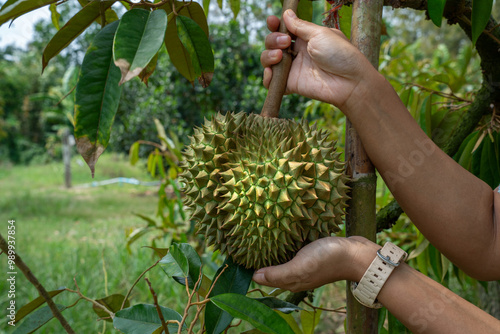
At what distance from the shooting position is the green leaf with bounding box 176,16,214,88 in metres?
0.90

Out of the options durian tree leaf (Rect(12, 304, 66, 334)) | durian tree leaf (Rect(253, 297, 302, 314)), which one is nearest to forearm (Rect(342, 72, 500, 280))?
durian tree leaf (Rect(253, 297, 302, 314))

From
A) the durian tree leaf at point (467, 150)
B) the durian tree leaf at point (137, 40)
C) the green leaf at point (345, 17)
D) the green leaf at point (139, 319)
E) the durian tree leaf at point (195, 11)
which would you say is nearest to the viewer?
the durian tree leaf at point (137, 40)

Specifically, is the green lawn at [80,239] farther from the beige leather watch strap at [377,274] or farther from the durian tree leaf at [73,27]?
the beige leather watch strap at [377,274]

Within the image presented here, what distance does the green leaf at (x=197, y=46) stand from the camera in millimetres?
902

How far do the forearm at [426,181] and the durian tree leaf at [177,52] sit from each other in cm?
46

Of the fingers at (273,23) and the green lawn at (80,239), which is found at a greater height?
the fingers at (273,23)

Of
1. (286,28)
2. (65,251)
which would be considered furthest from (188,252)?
(65,251)

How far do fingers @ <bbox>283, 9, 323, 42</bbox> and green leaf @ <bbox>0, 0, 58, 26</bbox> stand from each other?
509mm

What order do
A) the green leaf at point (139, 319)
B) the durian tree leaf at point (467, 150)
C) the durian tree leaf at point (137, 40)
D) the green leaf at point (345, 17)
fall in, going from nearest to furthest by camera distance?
1. the durian tree leaf at point (137, 40)
2. the green leaf at point (139, 319)
3. the green leaf at point (345, 17)
4. the durian tree leaf at point (467, 150)

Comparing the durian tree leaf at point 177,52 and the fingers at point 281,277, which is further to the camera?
the durian tree leaf at point 177,52

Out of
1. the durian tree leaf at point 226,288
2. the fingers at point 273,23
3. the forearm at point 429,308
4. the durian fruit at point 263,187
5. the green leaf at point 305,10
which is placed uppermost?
the green leaf at point 305,10

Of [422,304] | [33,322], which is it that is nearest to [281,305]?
[422,304]

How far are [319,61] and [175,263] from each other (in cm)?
55

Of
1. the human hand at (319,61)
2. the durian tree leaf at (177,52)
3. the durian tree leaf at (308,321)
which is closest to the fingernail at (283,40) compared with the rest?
the human hand at (319,61)
